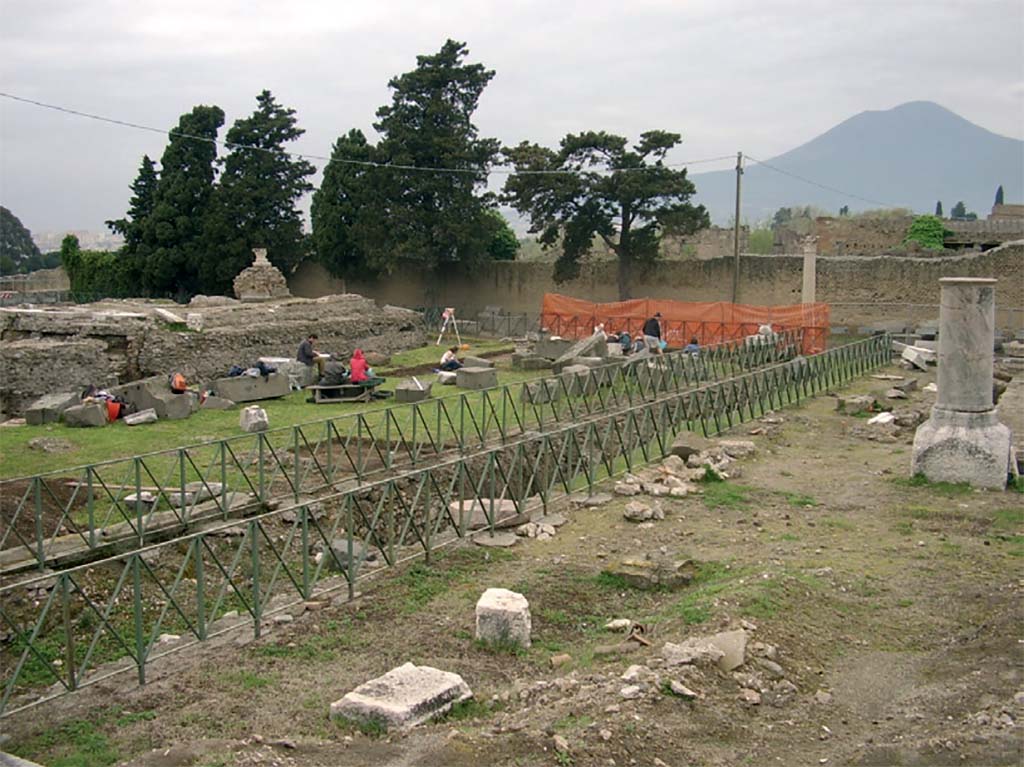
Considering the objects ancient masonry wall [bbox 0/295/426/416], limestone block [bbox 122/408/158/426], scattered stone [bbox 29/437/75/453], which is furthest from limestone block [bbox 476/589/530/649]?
ancient masonry wall [bbox 0/295/426/416]

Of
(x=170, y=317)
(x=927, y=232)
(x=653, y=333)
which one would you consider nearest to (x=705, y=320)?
(x=653, y=333)

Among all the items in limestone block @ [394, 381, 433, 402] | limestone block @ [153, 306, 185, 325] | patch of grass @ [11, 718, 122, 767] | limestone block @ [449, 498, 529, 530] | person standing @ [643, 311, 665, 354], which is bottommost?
patch of grass @ [11, 718, 122, 767]

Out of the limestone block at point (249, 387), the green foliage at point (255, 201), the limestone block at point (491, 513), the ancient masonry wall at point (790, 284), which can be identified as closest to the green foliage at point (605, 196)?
the ancient masonry wall at point (790, 284)

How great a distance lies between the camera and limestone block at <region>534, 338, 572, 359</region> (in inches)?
1010

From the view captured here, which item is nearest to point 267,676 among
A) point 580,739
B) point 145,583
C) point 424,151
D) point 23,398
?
point 580,739

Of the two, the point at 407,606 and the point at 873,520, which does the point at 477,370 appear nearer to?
the point at 873,520

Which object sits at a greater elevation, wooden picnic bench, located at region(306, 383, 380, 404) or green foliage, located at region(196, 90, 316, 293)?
green foliage, located at region(196, 90, 316, 293)

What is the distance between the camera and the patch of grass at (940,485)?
12834 mm

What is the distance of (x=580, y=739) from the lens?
20.4 ft

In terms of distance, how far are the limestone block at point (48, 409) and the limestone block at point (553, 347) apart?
11.0m

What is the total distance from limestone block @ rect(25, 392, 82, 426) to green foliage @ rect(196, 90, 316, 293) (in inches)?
768

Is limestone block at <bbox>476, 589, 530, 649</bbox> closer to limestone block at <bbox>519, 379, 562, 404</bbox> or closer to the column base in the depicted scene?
the column base

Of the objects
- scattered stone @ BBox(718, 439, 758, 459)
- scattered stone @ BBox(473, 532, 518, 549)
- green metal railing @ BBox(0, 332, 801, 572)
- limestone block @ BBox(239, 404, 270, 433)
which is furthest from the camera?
limestone block @ BBox(239, 404, 270, 433)

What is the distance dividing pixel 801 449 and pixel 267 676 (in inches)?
399
